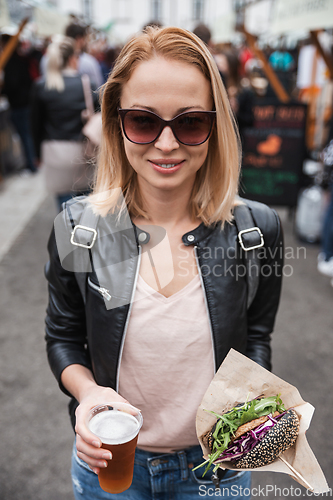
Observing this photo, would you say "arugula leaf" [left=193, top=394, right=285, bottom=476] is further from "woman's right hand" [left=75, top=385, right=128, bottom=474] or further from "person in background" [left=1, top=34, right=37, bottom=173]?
"person in background" [left=1, top=34, right=37, bottom=173]

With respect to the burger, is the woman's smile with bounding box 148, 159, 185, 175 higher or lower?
higher

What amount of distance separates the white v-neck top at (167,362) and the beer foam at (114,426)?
0.19 m

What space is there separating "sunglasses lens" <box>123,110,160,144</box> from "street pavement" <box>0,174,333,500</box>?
2.12m

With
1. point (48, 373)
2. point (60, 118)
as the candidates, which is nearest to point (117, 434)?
point (48, 373)

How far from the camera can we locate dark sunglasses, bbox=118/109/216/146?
1.16m

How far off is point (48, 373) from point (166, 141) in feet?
8.53

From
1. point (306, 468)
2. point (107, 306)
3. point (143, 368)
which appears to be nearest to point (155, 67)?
point (107, 306)

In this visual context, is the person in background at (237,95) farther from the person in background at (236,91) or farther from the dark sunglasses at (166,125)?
the dark sunglasses at (166,125)

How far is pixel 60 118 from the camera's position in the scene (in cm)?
441

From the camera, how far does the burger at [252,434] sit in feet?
3.48

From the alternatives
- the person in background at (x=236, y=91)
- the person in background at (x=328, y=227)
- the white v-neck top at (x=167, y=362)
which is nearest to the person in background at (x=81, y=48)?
the person in background at (x=236, y=91)

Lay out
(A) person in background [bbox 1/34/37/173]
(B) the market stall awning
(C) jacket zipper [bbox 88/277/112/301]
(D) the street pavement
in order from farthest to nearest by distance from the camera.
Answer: (A) person in background [bbox 1/34/37/173] < (B) the market stall awning < (D) the street pavement < (C) jacket zipper [bbox 88/277/112/301]

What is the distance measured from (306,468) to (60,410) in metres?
2.22

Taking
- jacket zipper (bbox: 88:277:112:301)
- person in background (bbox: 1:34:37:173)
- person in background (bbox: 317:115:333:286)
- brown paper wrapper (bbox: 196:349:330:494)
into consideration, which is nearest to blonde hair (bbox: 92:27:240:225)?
jacket zipper (bbox: 88:277:112:301)
